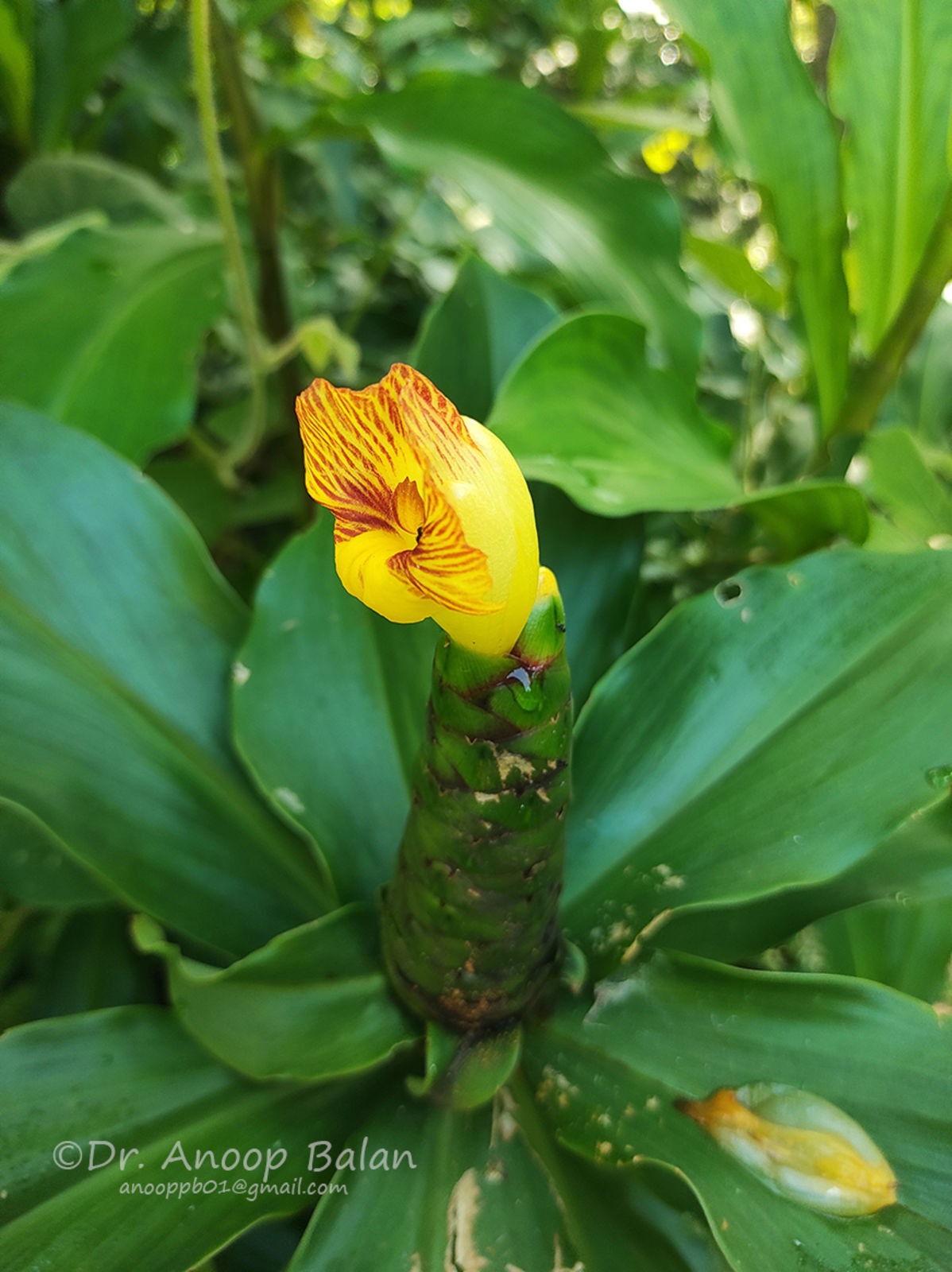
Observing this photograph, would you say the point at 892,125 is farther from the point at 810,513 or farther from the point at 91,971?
the point at 91,971

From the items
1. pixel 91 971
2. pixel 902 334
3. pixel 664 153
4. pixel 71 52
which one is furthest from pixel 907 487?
pixel 664 153

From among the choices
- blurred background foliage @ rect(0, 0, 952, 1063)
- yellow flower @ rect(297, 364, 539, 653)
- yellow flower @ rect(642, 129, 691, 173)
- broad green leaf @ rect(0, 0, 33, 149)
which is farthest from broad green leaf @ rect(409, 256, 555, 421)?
yellow flower @ rect(642, 129, 691, 173)

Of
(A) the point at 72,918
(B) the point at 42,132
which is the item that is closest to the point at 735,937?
(A) the point at 72,918

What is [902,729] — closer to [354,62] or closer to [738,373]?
[738,373]

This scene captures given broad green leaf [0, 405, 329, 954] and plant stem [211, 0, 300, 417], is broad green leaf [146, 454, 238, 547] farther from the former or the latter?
broad green leaf [0, 405, 329, 954]

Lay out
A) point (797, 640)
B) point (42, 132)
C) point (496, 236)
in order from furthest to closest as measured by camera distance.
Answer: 1. point (496, 236)
2. point (42, 132)
3. point (797, 640)

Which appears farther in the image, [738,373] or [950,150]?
[738,373]
